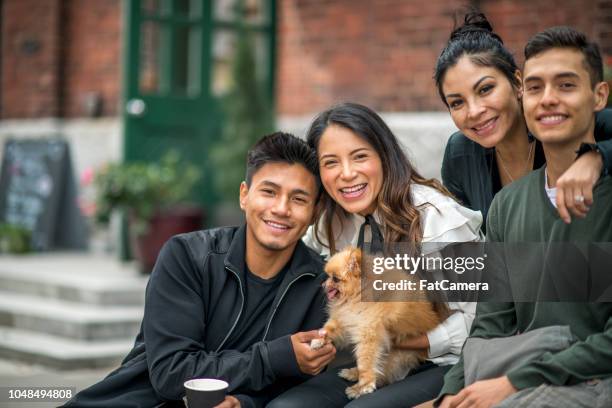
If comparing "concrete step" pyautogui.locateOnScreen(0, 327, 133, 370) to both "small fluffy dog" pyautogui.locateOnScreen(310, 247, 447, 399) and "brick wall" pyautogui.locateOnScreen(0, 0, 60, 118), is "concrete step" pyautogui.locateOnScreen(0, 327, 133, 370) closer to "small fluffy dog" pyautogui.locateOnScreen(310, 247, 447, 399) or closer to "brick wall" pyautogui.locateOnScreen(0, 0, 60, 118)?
"small fluffy dog" pyautogui.locateOnScreen(310, 247, 447, 399)

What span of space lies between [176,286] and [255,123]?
17.5ft

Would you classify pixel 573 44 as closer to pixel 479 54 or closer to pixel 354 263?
pixel 479 54

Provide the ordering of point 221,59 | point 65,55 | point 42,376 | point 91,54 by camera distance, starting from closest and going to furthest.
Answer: point 42,376 < point 221,59 < point 91,54 < point 65,55

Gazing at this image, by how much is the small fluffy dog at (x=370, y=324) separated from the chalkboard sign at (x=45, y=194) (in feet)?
22.4

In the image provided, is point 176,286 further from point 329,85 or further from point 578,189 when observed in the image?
point 329,85

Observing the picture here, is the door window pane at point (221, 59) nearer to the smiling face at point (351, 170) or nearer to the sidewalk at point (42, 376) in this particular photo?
the sidewalk at point (42, 376)

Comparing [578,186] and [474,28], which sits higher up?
[474,28]

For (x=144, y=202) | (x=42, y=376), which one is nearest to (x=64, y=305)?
(x=144, y=202)

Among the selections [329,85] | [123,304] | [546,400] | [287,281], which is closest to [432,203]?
[287,281]

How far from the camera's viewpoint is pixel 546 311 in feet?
8.63

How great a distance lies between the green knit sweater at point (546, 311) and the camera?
2451mm

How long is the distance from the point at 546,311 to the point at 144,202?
5.37 metres

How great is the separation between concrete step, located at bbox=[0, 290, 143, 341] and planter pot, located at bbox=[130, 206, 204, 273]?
543 mm

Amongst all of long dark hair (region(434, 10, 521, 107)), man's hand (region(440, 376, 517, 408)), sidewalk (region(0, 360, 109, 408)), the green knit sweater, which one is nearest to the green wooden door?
sidewalk (region(0, 360, 109, 408))
